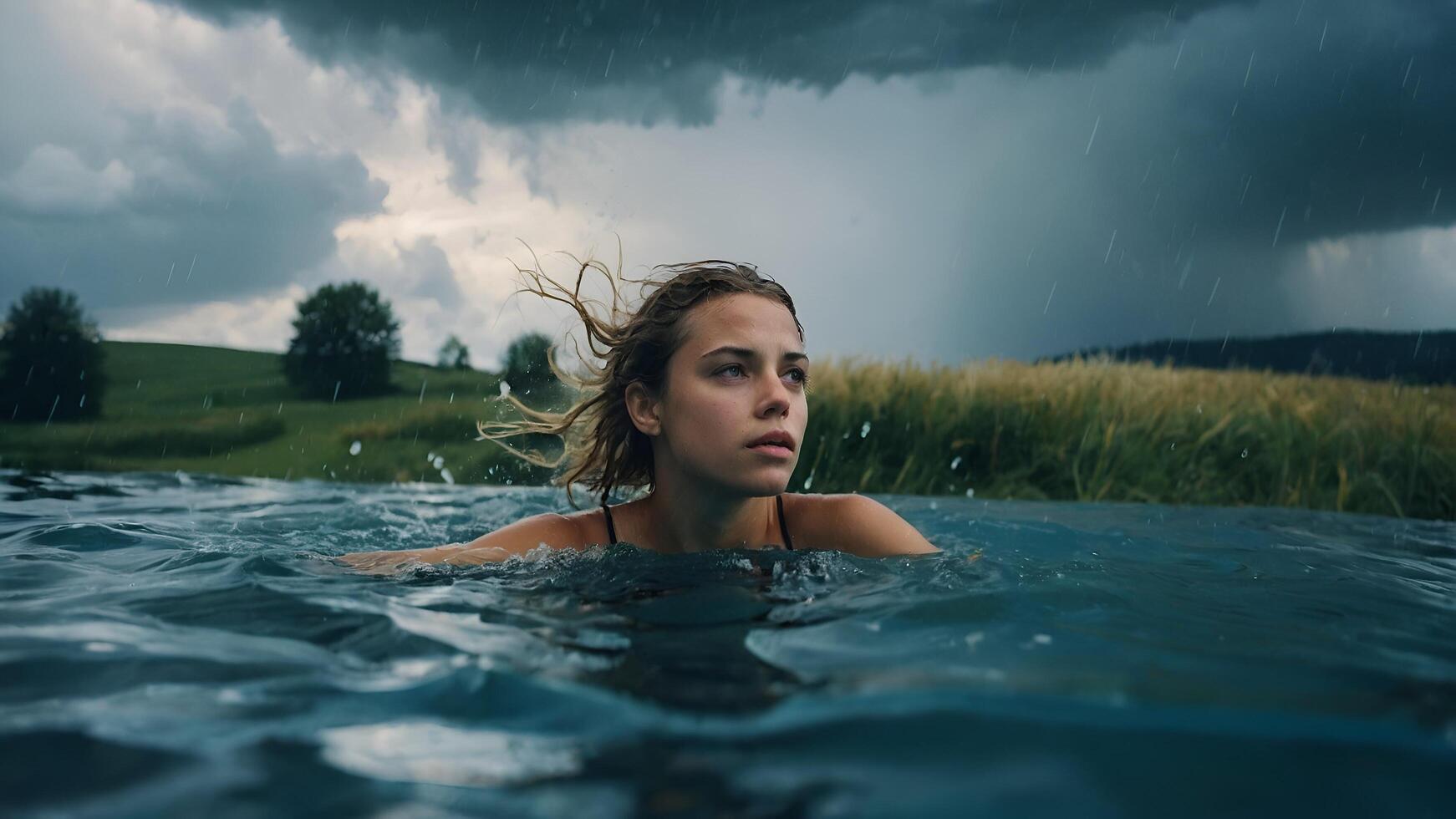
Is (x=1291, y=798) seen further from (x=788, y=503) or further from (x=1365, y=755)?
(x=788, y=503)

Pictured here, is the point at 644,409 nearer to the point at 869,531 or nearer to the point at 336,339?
the point at 869,531

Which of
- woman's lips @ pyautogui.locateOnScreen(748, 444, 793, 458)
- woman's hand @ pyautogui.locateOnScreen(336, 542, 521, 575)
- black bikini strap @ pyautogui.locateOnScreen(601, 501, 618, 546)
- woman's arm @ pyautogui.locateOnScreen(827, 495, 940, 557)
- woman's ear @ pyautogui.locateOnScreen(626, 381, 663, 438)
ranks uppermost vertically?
woman's ear @ pyautogui.locateOnScreen(626, 381, 663, 438)

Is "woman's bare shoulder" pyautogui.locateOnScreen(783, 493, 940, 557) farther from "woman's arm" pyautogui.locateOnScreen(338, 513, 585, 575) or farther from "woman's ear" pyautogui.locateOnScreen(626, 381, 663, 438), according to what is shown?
"woman's arm" pyautogui.locateOnScreen(338, 513, 585, 575)

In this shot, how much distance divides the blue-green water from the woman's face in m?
0.39

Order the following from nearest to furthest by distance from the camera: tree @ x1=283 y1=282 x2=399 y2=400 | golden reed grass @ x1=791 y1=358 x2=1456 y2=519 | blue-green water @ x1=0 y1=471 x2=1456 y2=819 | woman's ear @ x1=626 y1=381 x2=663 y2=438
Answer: blue-green water @ x1=0 y1=471 x2=1456 y2=819 < woman's ear @ x1=626 y1=381 x2=663 y2=438 < golden reed grass @ x1=791 y1=358 x2=1456 y2=519 < tree @ x1=283 y1=282 x2=399 y2=400

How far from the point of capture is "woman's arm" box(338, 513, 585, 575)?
11.7ft

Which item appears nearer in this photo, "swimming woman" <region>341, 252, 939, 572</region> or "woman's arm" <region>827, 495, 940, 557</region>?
"swimming woman" <region>341, 252, 939, 572</region>

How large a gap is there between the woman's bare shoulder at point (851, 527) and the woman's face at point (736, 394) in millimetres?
591

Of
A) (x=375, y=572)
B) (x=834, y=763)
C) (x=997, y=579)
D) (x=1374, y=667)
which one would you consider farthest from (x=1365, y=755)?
(x=375, y=572)

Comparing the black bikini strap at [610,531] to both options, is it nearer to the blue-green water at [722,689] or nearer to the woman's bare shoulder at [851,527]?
the blue-green water at [722,689]

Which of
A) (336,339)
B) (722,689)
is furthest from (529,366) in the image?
(336,339)

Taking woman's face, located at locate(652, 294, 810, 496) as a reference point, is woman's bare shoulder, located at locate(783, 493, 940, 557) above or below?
below

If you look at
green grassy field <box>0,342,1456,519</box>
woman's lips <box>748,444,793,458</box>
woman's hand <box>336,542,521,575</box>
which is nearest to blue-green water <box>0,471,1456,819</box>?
woman's hand <box>336,542,521,575</box>

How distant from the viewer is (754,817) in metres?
1.31
